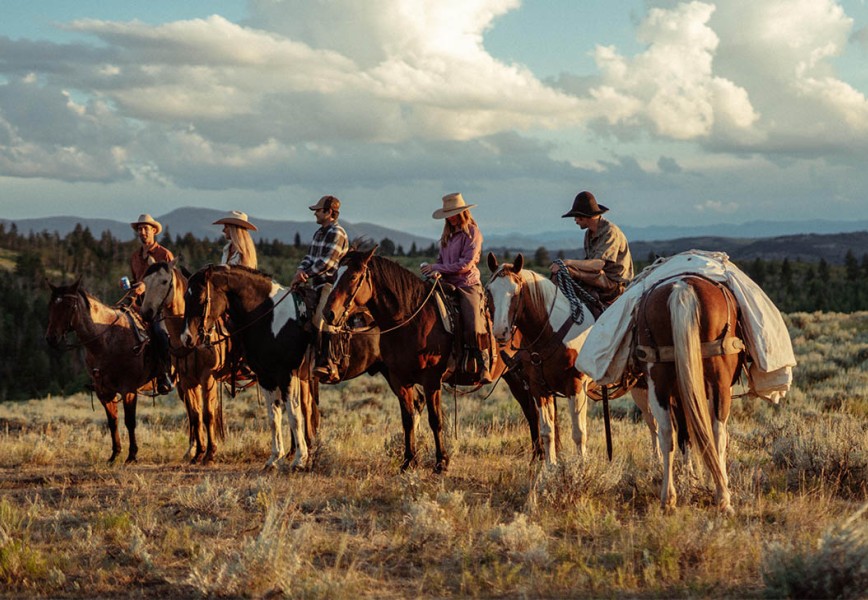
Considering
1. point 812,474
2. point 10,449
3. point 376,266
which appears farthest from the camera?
point 10,449

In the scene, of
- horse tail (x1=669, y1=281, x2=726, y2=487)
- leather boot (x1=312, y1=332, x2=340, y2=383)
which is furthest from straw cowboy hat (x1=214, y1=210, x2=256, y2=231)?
horse tail (x1=669, y1=281, x2=726, y2=487)

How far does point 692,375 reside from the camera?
22.6 ft

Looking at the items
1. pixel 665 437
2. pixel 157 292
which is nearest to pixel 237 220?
pixel 157 292

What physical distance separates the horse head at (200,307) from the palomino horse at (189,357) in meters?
0.55

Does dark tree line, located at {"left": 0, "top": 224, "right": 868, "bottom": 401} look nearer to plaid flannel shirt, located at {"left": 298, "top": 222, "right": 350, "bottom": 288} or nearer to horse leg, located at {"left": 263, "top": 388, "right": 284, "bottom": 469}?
plaid flannel shirt, located at {"left": 298, "top": 222, "right": 350, "bottom": 288}

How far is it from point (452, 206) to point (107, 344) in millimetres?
5258

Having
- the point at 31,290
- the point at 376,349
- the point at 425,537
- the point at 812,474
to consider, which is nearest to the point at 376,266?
the point at 376,349

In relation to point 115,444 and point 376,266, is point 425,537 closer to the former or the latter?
point 376,266

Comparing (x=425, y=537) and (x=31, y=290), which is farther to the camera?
(x=31, y=290)

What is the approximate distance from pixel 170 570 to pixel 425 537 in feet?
6.59

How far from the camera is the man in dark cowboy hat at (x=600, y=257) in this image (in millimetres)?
9719

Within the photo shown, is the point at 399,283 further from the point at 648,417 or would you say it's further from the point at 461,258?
the point at 648,417

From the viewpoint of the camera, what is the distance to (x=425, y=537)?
698 centimetres

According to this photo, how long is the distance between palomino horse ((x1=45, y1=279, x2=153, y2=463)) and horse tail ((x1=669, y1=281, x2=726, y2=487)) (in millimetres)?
7638
